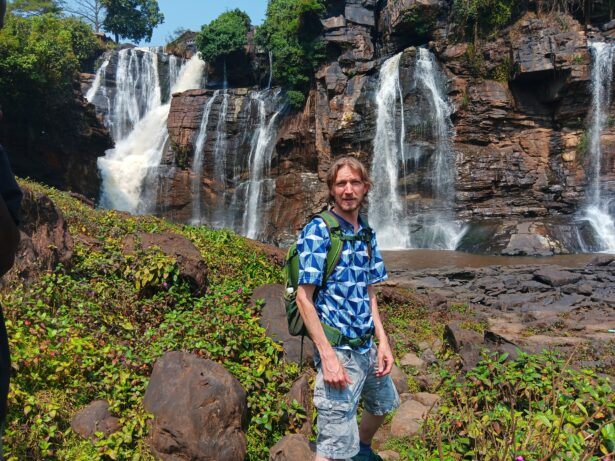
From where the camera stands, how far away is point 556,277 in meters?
11.6

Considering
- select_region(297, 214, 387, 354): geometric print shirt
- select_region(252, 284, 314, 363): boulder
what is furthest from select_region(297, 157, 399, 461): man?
select_region(252, 284, 314, 363): boulder

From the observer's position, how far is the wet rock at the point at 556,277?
1147 cm

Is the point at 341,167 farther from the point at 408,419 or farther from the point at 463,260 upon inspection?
the point at 463,260

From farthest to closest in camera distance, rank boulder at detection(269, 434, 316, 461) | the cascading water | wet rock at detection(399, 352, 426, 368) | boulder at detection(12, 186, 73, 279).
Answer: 1. the cascading water
2. wet rock at detection(399, 352, 426, 368)
3. boulder at detection(12, 186, 73, 279)
4. boulder at detection(269, 434, 316, 461)

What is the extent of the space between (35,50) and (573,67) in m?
20.5

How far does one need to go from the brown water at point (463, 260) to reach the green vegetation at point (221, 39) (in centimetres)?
1624

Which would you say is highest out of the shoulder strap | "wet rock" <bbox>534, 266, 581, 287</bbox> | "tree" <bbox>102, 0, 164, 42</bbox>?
"tree" <bbox>102, 0, 164, 42</bbox>

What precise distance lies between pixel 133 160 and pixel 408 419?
2370 centimetres

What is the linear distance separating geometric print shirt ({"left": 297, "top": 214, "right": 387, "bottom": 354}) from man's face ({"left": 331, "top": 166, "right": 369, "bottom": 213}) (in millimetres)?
89

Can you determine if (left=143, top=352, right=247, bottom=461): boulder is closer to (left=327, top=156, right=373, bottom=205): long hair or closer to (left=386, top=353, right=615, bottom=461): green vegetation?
(left=386, top=353, right=615, bottom=461): green vegetation

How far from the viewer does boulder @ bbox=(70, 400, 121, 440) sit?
3.61m

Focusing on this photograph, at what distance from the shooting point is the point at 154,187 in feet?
80.7

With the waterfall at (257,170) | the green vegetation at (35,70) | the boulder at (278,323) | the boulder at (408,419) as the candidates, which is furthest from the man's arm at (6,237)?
the waterfall at (257,170)

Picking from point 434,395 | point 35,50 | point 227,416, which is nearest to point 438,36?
point 35,50
